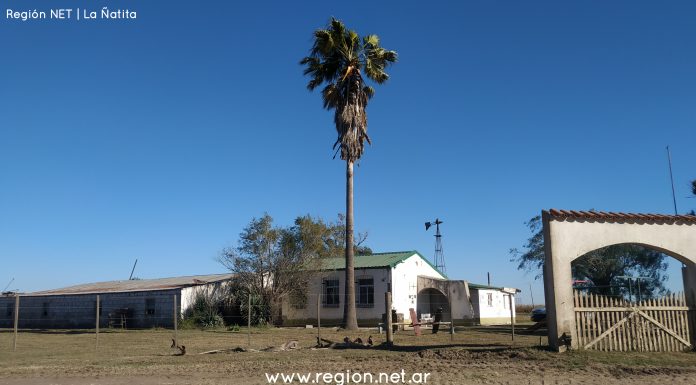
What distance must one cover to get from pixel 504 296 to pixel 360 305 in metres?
11.0

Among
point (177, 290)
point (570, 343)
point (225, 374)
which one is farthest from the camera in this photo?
point (177, 290)

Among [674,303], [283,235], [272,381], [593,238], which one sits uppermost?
[283,235]

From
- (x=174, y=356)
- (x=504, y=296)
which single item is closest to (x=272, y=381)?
(x=174, y=356)

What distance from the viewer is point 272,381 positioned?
39.1 ft

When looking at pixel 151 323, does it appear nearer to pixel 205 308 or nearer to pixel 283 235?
pixel 205 308

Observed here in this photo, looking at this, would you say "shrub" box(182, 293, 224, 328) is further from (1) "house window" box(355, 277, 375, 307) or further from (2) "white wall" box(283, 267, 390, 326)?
(1) "house window" box(355, 277, 375, 307)

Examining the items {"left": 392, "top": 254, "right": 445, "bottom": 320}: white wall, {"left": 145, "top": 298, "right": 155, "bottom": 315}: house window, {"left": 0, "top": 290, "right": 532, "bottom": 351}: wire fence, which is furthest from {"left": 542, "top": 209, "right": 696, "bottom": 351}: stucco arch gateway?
{"left": 145, "top": 298, "right": 155, "bottom": 315}: house window

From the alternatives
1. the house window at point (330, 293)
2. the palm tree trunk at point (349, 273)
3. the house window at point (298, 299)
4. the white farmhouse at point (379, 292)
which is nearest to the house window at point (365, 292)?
the white farmhouse at point (379, 292)

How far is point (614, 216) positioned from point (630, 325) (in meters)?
2.90

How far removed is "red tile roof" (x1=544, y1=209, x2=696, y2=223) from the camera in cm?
1609

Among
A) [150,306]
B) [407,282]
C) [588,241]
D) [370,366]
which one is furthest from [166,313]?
[588,241]

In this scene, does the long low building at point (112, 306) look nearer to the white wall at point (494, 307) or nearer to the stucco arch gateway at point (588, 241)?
the white wall at point (494, 307)

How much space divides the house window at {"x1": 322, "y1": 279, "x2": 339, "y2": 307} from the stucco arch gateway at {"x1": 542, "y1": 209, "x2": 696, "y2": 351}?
23.3 m

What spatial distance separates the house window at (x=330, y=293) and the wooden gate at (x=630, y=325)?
23.7 m
